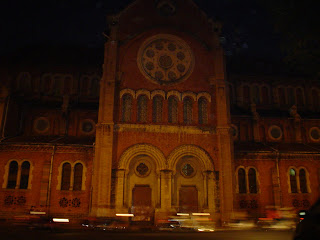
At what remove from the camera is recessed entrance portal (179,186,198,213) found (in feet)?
81.2

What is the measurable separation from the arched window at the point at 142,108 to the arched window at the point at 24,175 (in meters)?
10.1

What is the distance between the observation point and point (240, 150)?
2822cm

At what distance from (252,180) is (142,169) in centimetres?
1012

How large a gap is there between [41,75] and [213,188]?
22.1 meters

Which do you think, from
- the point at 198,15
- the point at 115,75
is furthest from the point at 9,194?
the point at 198,15

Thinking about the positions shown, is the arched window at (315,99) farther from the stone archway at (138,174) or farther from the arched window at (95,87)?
the arched window at (95,87)

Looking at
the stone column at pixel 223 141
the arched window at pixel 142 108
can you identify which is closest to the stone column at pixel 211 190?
the stone column at pixel 223 141

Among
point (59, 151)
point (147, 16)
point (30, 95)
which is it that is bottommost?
point (59, 151)

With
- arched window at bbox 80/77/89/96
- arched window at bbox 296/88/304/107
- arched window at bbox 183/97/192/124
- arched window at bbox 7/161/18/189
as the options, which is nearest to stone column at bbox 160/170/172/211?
arched window at bbox 183/97/192/124

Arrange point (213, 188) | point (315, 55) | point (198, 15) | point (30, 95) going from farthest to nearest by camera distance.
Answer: point (30, 95) < point (198, 15) < point (213, 188) < point (315, 55)

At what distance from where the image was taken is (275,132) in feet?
107

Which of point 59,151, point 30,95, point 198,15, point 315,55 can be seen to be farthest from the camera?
point 30,95

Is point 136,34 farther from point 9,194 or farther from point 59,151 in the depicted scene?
point 9,194

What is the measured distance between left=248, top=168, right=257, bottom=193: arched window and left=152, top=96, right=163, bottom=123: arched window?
9568 mm
